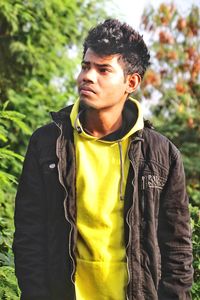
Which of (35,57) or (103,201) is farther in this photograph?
(35,57)

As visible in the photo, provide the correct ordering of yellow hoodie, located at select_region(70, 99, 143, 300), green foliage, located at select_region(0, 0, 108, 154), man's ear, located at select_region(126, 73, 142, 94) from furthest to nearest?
1. green foliage, located at select_region(0, 0, 108, 154)
2. man's ear, located at select_region(126, 73, 142, 94)
3. yellow hoodie, located at select_region(70, 99, 143, 300)

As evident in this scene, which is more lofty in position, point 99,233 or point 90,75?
point 90,75

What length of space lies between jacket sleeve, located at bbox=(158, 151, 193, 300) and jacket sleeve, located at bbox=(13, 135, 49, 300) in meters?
0.52

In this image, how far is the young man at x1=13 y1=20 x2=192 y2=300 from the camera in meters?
3.04

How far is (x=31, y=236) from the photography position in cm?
307

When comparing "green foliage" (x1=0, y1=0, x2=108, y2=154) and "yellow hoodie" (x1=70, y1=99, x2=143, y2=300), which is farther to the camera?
"green foliage" (x1=0, y1=0, x2=108, y2=154)

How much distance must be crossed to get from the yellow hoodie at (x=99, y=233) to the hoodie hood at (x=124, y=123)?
0.12m

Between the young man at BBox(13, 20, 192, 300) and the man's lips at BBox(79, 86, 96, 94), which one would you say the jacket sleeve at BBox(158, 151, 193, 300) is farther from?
the man's lips at BBox(79, 86, 96, 94)

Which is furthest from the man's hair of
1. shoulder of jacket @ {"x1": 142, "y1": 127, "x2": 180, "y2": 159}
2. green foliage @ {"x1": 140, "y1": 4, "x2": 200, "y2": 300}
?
green foliage @ {"x1": 140, "y1": 4, "x2": 200, "y2": 300}

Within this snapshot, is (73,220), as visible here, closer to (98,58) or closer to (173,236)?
(173,236)

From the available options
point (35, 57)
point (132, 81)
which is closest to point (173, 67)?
point (35, 57)

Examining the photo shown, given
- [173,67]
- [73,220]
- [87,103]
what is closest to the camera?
[73,220]

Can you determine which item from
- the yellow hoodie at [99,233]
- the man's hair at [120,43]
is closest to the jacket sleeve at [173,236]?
the yellow hoodie at [99,233]

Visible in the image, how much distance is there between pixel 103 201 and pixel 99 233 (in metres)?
0.14
